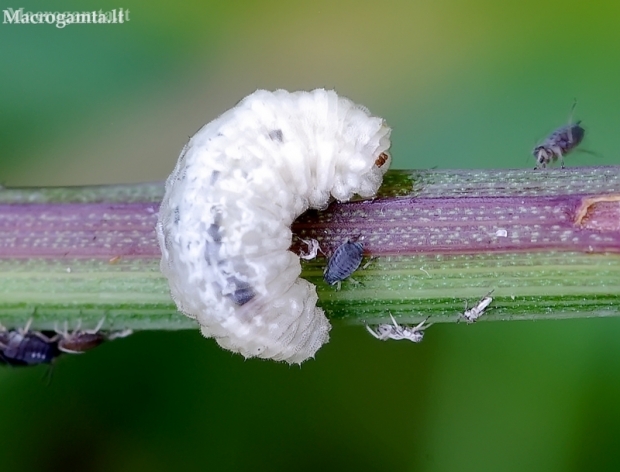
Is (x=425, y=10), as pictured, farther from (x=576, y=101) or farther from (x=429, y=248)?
(x=429, y=248)

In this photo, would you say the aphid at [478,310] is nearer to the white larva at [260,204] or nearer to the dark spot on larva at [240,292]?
the white larva at [260,204]

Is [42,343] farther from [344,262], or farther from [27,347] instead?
[344,262]

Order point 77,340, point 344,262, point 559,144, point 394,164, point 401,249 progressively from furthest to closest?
point 394,164
point 559,144
point 77,340
point 401,249
point 344,262

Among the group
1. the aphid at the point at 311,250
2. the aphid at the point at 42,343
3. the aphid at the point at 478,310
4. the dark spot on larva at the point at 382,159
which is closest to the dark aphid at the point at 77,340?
the aphid at the point at 42,343

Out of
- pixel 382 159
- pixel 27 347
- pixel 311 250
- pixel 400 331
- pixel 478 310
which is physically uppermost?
pixel 382 159

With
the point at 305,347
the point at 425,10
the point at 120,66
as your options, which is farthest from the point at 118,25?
the point at 305,347

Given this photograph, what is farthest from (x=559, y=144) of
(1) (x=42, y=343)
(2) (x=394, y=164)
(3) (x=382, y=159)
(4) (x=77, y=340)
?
(1) (x=42, y=343)

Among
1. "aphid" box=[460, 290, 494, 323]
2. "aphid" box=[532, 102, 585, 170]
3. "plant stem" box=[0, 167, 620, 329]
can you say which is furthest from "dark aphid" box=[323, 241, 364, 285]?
"aphid" box=[532, 102, 585, 170]

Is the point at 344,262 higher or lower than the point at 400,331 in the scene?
higher
